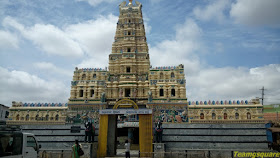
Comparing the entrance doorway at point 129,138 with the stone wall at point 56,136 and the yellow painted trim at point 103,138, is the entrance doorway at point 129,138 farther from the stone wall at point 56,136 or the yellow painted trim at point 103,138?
the yellow painted trim at point 103,138

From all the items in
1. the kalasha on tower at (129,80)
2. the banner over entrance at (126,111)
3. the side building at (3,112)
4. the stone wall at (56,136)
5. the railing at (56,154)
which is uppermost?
the kalasha on tower at (129,80)

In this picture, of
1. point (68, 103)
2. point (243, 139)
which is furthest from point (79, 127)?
point (243, 139)

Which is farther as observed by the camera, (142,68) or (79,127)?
(142,68)

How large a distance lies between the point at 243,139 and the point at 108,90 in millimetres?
18741

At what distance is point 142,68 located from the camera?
31.3m

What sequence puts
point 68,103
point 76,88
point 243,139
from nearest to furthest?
point 243,139, point 68,103, point 76,88

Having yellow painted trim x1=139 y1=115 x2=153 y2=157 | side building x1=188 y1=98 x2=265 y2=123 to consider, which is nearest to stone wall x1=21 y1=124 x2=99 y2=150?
yellow painted trim x1=139 y1=115 x2=153 y2=157

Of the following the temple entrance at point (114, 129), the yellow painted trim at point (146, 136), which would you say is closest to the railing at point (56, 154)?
the temple entrance at point (114, 129)

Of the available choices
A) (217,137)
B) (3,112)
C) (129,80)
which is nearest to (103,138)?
(217,137)

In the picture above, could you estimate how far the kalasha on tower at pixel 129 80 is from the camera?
2795 centimetres

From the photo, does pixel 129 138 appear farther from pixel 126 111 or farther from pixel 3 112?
pixel 3 112

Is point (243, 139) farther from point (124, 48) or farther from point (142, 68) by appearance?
point (124, 48)

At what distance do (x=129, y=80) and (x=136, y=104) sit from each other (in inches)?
395

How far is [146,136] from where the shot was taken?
18203 millimetres
